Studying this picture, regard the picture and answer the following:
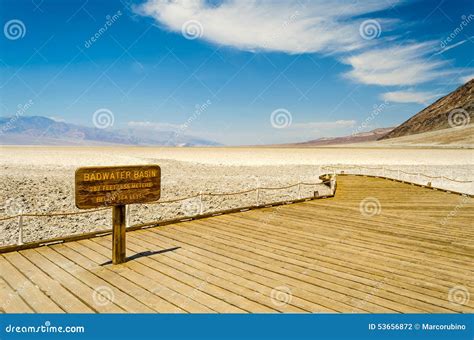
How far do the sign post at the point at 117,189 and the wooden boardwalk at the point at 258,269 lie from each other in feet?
2.05

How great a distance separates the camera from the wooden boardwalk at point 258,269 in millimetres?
5285

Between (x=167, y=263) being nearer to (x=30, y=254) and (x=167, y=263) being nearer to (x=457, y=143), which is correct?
(x=30, y=254)

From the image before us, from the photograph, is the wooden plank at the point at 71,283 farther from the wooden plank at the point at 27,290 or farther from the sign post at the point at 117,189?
the sign post at the point at 117,189

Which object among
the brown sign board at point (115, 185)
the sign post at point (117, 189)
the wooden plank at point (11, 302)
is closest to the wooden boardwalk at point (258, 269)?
the wooden plank at point (11, 302)

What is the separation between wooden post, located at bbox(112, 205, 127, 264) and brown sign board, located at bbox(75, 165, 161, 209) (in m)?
0.23

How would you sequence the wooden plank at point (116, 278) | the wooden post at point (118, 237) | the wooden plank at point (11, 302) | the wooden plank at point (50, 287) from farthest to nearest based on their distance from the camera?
the wooden post at point (118, 237), the wooden plank at point (116, 278), the wooden plank at point (50, 287), the wooden plank at point (11, 302)

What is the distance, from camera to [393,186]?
18.6 meters

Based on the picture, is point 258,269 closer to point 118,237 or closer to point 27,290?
point 118,237

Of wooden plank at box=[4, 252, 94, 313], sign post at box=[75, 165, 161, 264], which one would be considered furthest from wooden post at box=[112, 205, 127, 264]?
wooden plank at box=[4, 252, 94, 313]

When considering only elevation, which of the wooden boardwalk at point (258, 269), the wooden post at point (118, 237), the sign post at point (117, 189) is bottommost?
the wooden boardwalk at point (258, 269)

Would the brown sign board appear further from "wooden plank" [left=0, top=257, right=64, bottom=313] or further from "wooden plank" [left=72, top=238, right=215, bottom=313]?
"wooden plank" [left=0, top=257, right=64, bottom=313]

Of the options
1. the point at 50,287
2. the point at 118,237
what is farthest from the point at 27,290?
the point at 118,237
